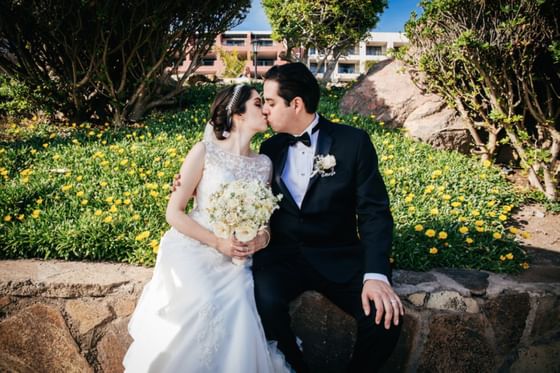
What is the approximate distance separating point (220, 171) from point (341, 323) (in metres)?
1.49

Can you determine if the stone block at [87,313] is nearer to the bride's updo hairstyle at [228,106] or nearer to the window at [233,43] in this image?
the bride's updo hairstyle at [228,106]

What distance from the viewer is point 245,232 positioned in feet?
8.14

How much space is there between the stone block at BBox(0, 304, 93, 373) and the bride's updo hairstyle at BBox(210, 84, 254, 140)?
78.2 inches

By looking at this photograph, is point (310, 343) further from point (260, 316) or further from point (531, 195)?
point (531, 195)

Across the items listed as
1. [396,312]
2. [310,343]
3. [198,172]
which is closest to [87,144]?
[198,172]

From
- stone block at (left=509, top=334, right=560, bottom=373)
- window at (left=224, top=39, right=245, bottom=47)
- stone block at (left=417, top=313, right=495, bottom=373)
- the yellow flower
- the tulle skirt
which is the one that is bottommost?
stone block at (left=509, top=334, right=560, bottom=373)

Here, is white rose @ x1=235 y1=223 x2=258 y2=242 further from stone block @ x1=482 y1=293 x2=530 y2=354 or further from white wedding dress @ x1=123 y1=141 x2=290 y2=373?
stone block @ x1=482 y1=293 x2=530 y2=354

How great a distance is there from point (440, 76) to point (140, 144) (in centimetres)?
532

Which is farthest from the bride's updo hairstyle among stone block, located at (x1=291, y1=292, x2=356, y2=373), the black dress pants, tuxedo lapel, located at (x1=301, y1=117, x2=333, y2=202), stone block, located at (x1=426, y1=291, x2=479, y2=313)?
stone block, located at (x1=426, y1=291, x2=479, y2=313)

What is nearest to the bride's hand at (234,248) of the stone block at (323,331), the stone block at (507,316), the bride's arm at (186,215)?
Answer: the bride's arm at (186,215)

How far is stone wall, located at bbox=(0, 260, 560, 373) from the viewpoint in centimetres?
289

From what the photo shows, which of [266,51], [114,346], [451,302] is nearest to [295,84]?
[451,302]

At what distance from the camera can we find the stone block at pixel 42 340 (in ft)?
10.00

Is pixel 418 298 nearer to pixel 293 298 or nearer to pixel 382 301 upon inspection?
pixel 382 301
